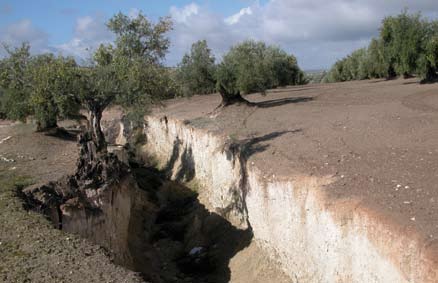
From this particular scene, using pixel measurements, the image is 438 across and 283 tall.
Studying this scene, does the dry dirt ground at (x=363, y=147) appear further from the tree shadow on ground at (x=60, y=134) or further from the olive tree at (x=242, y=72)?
the tree shadow on ground at (x=60, y=134)

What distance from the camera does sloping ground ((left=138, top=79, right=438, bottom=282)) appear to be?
9008 mm

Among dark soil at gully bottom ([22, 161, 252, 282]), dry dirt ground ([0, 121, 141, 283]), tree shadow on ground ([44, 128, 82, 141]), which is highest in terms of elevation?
tree shadow on ground ([44, 128, 82, 141])

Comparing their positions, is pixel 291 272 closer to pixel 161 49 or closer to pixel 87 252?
pixel 87 252

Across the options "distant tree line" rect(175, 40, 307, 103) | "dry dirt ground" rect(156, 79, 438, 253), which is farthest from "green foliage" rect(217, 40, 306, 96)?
"dry dirt ground" rect(156, 79, 438, 253)

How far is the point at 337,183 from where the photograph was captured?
11.8 meters

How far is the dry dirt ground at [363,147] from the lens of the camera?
9922mm

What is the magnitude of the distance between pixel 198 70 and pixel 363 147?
17.4 m

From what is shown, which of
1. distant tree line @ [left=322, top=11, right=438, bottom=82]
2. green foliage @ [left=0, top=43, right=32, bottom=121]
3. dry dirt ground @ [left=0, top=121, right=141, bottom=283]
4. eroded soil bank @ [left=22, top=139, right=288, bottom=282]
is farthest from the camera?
distant tree line @ [left=322, top=11, right=438, bottom=82]

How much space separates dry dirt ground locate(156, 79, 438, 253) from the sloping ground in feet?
0.11

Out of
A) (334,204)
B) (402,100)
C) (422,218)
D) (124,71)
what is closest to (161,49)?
(124,71)

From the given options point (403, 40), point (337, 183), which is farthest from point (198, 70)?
point (337, 183)

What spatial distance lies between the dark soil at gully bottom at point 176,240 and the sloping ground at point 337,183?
36.3 inches

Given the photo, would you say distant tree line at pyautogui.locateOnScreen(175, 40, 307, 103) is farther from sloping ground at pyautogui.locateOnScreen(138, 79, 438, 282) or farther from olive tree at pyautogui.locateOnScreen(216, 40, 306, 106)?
sloping ground at pyautogui.locateOnScreen(138, 79, 438, 282)

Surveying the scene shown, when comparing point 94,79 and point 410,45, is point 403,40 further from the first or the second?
point 94,79
